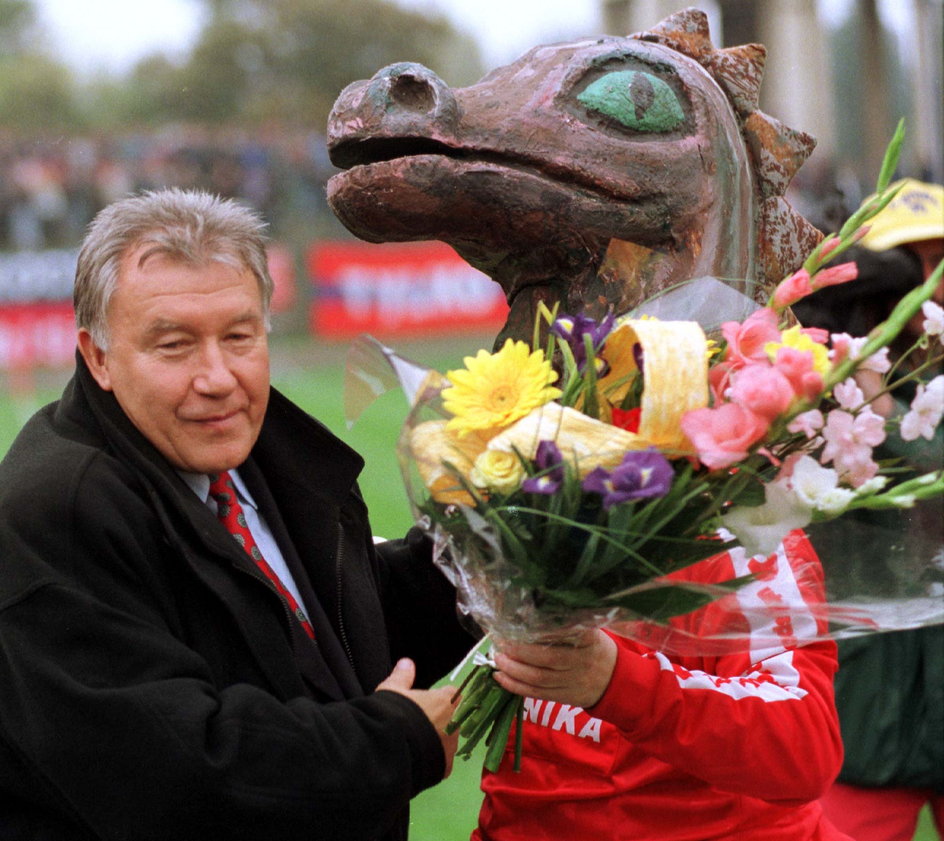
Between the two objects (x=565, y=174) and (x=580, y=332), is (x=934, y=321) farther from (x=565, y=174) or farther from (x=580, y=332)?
(x=565, y=174)

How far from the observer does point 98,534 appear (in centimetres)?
201

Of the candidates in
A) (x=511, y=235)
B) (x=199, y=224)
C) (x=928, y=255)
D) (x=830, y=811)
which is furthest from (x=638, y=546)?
(x=928, y=255)

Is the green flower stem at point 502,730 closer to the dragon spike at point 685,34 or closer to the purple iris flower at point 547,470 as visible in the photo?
the purple iris flower at point 547,470

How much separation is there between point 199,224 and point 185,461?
0.37 metres

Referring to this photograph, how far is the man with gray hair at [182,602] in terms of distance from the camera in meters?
1.92

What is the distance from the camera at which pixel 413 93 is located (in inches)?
89.3

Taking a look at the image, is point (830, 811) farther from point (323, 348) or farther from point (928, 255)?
point (323, 348)

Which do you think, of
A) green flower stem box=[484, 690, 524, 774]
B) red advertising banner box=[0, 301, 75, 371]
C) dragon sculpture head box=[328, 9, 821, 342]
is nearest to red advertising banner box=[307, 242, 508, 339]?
red advertising banner box=[0, 301, 75, 371]

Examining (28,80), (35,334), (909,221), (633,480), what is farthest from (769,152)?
(28,80)

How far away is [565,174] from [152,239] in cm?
67

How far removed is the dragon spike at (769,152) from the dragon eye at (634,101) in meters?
0.25

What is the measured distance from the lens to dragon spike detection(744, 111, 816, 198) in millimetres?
2590

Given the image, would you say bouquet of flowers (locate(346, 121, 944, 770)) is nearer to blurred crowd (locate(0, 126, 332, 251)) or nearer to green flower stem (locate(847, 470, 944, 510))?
green flower stem (locate(847, 470, 944, 510))

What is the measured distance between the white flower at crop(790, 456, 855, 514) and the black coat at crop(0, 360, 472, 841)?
0.65m
